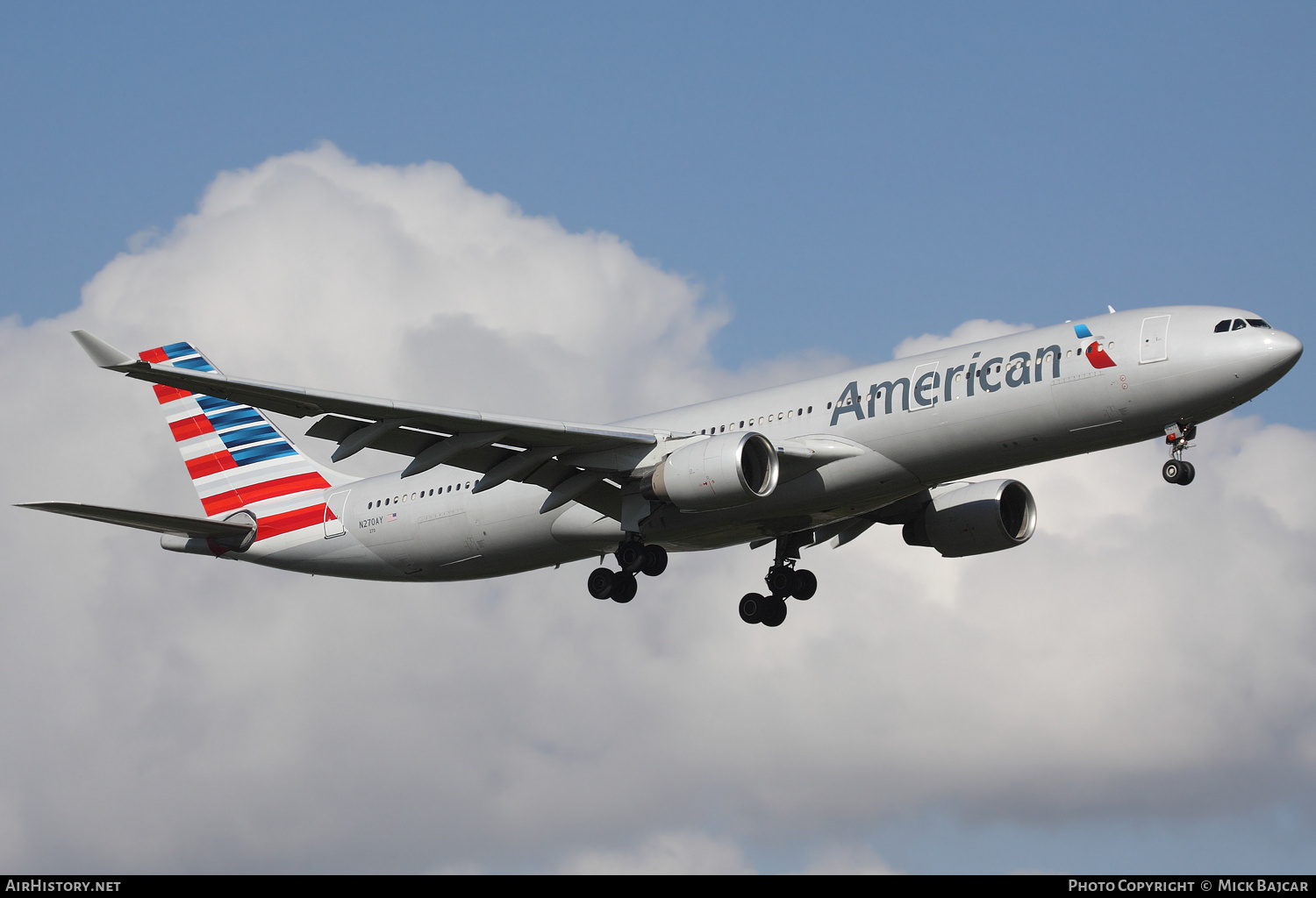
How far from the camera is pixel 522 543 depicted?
120ft

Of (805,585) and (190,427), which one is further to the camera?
(190,427)

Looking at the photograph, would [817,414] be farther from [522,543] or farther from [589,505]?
[522,543]

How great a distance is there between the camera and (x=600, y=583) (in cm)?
3575

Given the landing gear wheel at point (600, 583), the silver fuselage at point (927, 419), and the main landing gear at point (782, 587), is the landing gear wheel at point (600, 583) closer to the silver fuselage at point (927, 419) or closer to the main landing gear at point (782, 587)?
the silver fuselage at point (927, 419)

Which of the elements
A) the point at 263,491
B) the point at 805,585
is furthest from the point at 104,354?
the point at 805,585

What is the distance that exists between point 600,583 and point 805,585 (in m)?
6.21

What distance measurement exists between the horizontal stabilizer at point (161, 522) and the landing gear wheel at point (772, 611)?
14.3 metres

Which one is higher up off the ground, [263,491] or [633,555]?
[263,491]

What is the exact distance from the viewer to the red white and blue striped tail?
41125 mm

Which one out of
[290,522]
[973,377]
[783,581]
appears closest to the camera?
[973,377]

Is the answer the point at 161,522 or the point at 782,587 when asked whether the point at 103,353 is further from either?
the point at 782,587

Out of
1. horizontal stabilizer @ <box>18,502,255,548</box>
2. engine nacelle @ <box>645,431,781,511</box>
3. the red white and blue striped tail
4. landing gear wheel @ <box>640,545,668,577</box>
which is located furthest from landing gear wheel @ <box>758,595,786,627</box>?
horizontal stabilizer @ <box>18,502,255,548</box>

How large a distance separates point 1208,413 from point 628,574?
13.6m

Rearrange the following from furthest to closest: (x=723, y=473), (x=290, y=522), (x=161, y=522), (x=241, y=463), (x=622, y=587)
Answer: (x=241, y=463) → (x=290, y=522) → (x=161, y=522) → (x=622, y=587) → (x=723, y=473)
